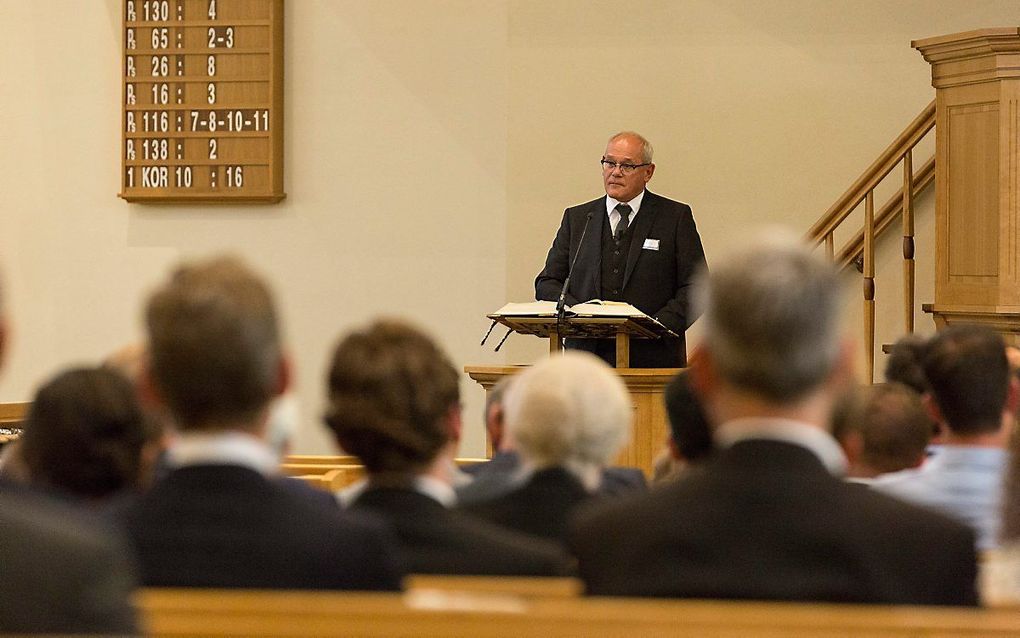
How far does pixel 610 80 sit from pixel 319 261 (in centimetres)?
223

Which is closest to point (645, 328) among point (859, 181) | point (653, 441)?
point (653, 441)

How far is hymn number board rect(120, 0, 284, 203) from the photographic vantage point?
9.16 metres

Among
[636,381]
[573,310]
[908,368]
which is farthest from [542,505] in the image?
[573,310]

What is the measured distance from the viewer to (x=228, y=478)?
6.36 feet

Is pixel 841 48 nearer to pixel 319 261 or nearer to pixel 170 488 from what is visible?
pixel 319 261

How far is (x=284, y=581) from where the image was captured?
1.91 m

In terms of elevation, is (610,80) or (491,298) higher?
(610,80)

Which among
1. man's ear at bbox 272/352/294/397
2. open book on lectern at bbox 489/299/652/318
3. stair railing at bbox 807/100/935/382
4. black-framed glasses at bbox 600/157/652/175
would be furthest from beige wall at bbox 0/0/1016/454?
man's ear at bbox 272/352/294/397

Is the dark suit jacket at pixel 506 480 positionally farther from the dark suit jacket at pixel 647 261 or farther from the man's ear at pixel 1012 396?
the dark suit jacket at pixel 647 261

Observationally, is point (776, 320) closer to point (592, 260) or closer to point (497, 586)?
point (497, 586)

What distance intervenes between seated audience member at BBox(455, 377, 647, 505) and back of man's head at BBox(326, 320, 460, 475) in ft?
1.69

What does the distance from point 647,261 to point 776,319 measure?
5.54 meters

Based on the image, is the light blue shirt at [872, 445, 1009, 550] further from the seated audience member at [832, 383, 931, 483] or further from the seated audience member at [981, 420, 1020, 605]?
the seated audience member at [981, 420, 1020, 605]

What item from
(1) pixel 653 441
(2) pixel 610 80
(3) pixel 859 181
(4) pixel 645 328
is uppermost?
(2) pixel 610 80
